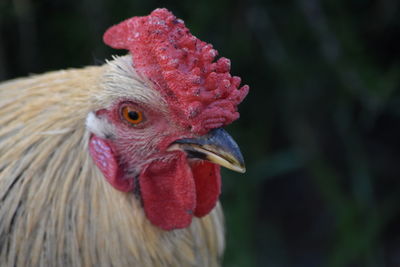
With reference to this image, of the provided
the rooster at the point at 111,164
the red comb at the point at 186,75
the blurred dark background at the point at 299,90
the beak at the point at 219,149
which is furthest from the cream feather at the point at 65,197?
the blurred dark background at the point at 299,90

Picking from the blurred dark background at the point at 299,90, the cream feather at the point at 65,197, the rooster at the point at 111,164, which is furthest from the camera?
the blurred dark background at the point at 299,90

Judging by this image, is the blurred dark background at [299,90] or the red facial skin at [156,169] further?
the blurred dark background at [299,90]

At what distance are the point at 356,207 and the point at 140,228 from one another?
2897mm

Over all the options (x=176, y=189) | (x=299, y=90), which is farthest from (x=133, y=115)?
(x=299, y=90)

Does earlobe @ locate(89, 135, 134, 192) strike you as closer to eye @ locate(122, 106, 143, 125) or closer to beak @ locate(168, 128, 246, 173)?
eye @ locate(122, 106, 143, 125)

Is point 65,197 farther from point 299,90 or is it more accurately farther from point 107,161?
point 299,90

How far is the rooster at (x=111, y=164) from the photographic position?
2.08 meters

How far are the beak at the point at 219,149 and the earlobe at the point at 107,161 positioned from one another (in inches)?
11.9

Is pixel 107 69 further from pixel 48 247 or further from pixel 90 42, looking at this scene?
pixel 90 42

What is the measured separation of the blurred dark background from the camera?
4191mm

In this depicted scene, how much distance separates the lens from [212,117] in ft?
6.56

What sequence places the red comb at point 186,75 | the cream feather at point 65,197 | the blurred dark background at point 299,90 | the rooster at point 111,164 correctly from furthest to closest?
the blurred dark background at point 299,90
the cream feather at point 65,197
the rooster at point 111,164
the red comb at point 186,75

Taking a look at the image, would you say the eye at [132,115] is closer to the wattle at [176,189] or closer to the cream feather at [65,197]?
the cream feather at [65,197]

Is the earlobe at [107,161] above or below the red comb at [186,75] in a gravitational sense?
below
